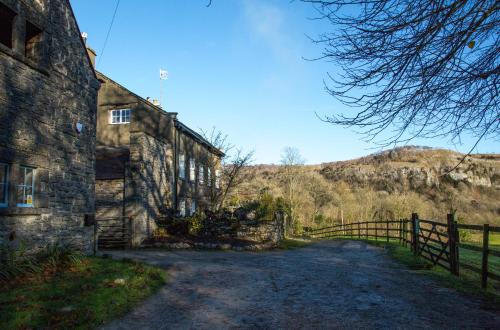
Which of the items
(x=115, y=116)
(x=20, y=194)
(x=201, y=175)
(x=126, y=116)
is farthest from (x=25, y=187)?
(x=201, y=175)

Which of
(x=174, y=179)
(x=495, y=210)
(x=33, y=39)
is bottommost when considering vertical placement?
(x=495, y=210)

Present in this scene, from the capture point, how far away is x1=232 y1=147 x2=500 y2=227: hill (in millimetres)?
36781

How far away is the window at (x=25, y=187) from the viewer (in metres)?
8.63

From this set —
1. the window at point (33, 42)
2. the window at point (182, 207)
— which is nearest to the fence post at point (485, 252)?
the window at point (33, 42)

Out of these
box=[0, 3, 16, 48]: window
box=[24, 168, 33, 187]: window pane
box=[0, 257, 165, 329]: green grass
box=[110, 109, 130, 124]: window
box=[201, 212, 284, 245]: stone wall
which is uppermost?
box=[0, 3, 16, 48]: window

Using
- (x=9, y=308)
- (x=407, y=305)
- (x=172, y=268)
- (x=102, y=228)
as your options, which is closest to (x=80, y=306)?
(x=9, y=308)

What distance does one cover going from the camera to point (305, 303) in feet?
21.1

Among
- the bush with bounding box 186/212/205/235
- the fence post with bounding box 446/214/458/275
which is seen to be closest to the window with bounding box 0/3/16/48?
the bush with bounding box 186/212/205/235

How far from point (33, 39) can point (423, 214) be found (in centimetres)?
3542

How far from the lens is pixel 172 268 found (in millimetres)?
10023

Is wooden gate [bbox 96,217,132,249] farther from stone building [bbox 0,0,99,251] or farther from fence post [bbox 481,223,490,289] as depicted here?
fence post [bbox 481,223,490,289]

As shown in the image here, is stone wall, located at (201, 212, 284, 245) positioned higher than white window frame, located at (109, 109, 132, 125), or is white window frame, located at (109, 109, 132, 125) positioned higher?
white window frame, located at (109, 109, 132, 125)

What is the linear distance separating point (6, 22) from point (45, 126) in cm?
329

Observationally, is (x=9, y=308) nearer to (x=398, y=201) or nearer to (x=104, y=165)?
(x=104, y=165)
